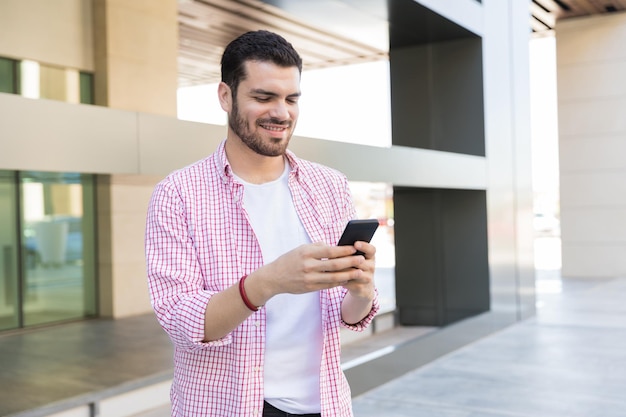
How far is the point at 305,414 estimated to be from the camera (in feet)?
6.19

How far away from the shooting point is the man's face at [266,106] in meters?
1.87

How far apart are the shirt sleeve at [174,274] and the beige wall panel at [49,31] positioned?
8280 millimetres

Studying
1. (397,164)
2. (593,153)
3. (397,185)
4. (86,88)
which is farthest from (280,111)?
(593,153)

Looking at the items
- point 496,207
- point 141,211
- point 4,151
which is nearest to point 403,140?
point 496,207

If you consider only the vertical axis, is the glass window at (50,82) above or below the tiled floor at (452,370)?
above

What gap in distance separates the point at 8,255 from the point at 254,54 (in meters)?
8.58

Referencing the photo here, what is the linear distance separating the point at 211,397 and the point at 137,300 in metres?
9.34

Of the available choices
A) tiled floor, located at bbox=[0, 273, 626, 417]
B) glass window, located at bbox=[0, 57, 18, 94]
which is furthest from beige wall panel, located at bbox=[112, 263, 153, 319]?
glass window, located at bbox=[0, 57, 18, 94]

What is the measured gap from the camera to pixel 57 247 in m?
10.2

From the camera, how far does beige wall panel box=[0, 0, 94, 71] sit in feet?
30.2

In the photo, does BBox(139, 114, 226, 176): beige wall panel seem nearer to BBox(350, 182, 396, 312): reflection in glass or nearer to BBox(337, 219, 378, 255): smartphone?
BBox(337, 219, 378, 255): smartphone

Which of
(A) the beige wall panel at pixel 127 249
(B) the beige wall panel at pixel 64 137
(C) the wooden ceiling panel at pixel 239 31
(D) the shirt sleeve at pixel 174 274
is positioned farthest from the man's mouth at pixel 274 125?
(A) the beige wall panel at pixel 127 249

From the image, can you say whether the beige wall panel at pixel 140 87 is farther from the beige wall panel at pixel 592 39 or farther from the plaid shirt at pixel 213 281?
the beige wall panel at pixel 592 39

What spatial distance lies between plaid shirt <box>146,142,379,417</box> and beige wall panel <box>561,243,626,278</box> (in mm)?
15535
